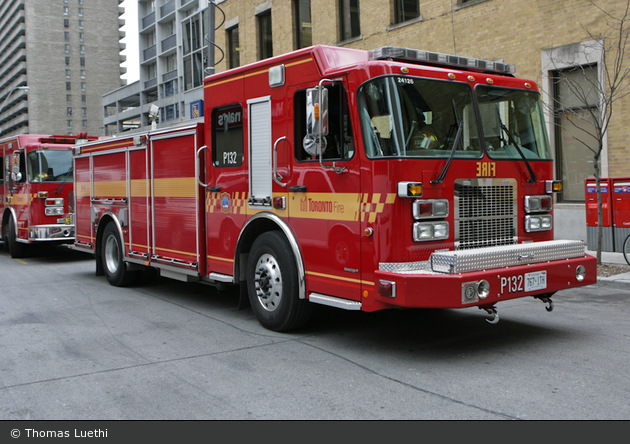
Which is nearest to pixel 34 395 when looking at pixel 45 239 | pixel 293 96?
pixel 293 96

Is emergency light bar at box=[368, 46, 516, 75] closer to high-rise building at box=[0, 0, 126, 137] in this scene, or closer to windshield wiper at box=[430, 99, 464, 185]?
windshield wiper at box=[430, 99, 464, 185]

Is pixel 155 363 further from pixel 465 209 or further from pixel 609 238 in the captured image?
pixel 609 238

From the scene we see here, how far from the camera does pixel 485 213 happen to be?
19.8ft

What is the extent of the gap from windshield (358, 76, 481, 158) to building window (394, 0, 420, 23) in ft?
41.2

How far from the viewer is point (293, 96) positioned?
6422 millimetres

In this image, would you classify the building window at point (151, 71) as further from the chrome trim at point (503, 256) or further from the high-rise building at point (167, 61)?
the chrome trim at point (503, 256)

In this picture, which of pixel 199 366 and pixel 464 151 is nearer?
pixel 199 366

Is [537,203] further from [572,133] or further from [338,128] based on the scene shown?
[572,133]

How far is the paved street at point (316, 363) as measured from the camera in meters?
4.39

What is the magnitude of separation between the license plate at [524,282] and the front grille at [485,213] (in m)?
0.51

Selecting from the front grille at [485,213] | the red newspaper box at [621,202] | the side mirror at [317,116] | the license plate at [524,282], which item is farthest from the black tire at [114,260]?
the red newspaper box at [621,202]

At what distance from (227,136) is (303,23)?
15676 mm

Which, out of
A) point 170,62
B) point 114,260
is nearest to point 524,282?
point 114,260
